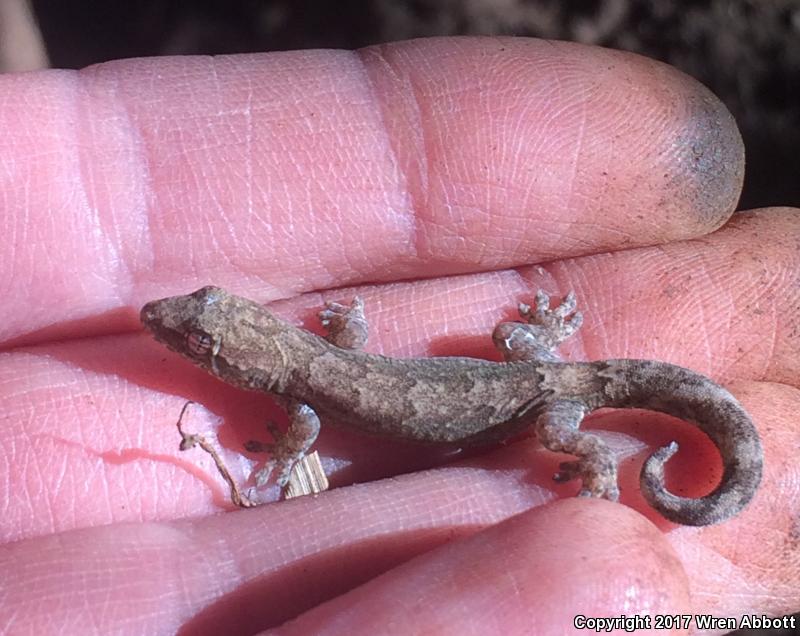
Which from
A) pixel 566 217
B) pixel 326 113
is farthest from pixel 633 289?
pixel 326 113

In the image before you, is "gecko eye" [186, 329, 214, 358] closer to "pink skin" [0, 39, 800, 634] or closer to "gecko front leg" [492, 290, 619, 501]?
"pink skin" [0, 39, 800, 634]

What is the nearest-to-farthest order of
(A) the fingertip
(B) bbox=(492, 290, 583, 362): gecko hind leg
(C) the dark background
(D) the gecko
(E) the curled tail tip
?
(A) the fingertip, (E) the curled tail tip, (D) the gecko, (B) bbox=(492, 290, 583, 362): gecko hind leg, (C) the dark background

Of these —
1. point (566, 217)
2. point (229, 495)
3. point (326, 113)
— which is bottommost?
point (229, 495)

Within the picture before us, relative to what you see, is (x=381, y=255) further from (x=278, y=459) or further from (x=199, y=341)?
(x=278, y=459)

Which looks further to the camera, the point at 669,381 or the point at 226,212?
the point at 226,212

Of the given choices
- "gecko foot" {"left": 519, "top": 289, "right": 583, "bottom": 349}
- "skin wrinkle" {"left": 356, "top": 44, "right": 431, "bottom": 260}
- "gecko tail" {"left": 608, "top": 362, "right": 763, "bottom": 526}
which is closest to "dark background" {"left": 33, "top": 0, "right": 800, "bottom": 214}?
"skin wrinkle" {"left": 356, "top": 44, "right": 431, "bottom": 260}

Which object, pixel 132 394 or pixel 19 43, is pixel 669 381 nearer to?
pixel 132 394

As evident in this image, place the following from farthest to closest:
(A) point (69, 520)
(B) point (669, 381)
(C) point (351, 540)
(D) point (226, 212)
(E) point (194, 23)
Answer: (E) point (194, 23) < (D) point (226, 212) < (B) point (669, 381) < (A) point (69, 520) < (C) point (351, 540)

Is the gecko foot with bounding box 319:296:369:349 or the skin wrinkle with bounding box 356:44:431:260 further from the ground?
the skin wrinkle with bounding box 356:44:431:260

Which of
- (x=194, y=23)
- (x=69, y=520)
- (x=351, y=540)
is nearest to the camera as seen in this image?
(x=351, y=540)
